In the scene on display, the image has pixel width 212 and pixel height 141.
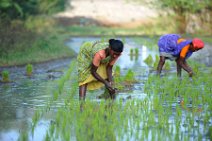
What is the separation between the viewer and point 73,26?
3597 centimetres

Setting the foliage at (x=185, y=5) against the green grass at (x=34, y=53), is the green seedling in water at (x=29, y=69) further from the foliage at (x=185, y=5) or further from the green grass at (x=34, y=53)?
the foliage at (x=185, y=5)

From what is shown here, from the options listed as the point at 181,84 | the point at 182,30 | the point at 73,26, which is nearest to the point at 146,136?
the point at 181,84

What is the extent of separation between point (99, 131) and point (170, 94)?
345 centimetres

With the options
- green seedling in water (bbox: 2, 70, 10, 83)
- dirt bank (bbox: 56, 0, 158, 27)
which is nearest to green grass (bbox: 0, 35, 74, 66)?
green seedling in water (bbox: 2, 70, 10, 83)

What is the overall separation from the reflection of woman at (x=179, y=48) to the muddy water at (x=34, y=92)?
0.85 metres

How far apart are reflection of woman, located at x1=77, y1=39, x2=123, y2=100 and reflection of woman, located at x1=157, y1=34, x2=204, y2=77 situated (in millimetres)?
2644

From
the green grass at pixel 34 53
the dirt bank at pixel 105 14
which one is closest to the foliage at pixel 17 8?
the green grass at pixel 34 53

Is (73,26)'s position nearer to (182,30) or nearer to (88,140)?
(182,30)

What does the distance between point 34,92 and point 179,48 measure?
9.77 ft

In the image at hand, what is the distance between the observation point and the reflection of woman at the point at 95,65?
970cm

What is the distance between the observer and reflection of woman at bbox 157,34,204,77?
12.3m

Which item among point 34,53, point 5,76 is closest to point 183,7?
point 34,53

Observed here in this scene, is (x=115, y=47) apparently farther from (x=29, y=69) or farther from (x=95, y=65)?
(x=29, y=69)

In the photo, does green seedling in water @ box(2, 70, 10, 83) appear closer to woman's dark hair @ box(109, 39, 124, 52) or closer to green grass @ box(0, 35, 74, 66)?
green grass @ box(0, 35, 74, 66)
